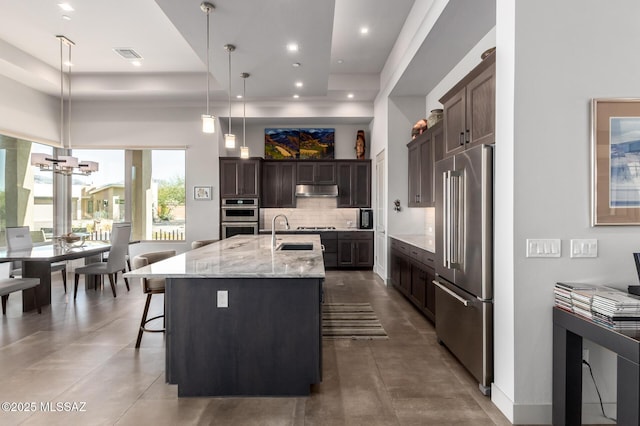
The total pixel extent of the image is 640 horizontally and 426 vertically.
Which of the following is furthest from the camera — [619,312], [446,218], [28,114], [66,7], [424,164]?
[28,114]

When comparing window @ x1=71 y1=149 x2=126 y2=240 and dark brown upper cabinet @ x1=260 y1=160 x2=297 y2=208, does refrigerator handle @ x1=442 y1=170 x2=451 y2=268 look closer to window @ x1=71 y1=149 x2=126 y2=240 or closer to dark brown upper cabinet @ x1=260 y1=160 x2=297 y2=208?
dark brown upper cabinet @ x1=260 y1=160 x2=297 y2=208

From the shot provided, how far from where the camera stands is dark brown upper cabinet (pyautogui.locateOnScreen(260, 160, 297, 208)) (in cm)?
795

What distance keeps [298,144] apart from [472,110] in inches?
221

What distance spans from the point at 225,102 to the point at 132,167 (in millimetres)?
2485

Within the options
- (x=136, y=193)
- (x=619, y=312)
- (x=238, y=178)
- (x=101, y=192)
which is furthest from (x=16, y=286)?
(x=619, y=312)

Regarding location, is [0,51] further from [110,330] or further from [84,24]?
[110,330]

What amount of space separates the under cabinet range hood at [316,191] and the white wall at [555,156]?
573 centimetres

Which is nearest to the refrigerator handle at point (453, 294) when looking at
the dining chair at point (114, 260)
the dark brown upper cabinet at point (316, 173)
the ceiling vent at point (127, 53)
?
the dining chair at point (114, 260)

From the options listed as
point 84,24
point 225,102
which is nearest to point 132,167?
point 225,102

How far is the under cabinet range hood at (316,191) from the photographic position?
786 centimetres

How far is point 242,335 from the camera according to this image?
8.18 ft

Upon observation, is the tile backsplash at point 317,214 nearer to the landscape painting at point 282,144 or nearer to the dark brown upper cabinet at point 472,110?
the landscape painting at point 282,144

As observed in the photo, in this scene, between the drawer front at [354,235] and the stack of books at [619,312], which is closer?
the stack of books at [619,312]

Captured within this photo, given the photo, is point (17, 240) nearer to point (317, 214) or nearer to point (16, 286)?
point (16, 286)
